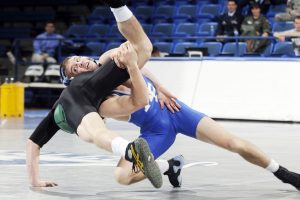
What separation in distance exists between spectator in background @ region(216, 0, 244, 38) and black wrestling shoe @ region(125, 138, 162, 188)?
41.5 feet

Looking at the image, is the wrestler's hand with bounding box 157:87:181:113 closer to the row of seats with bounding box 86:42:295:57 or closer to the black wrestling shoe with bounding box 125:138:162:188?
the black wrestling shoe with bounding box 125:138:162:188

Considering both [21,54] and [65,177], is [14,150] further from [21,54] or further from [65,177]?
[21,54]

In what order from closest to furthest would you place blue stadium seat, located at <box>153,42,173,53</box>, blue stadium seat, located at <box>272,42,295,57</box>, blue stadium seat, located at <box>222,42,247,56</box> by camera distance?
blue stadium seat, located at <box>272,42,295,57</box> < blue stadium seat, located at <box>222,42,247,56</box> < blue stadium seat, located at <box>153,42,173,53</box>

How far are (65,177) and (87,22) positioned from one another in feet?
51.4

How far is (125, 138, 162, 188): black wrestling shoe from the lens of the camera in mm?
5852

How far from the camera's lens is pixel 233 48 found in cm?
1819

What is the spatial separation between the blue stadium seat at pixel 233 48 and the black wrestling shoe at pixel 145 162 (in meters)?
12.2

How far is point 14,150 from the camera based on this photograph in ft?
35.3

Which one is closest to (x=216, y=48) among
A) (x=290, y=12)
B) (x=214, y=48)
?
(x=214, y=48)

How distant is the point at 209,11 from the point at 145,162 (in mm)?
14998

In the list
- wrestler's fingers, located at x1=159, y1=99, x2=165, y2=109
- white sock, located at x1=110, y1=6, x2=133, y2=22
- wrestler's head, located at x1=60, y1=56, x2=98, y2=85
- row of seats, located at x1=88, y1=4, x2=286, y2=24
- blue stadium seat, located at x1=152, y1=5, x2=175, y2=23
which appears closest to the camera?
white sock, located at x1=110, y1=6, x2=133, y2=22

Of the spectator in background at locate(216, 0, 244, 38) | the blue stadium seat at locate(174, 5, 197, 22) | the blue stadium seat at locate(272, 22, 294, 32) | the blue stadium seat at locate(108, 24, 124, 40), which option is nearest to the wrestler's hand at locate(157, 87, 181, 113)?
the spectator in background at locate(216, 0, 244, 38)

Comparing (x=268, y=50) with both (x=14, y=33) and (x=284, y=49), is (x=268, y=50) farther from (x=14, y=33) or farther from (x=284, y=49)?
(x=14, y=33)

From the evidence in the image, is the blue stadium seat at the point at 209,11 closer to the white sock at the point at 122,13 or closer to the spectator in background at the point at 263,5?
the spectator in background at the point at 263,5
